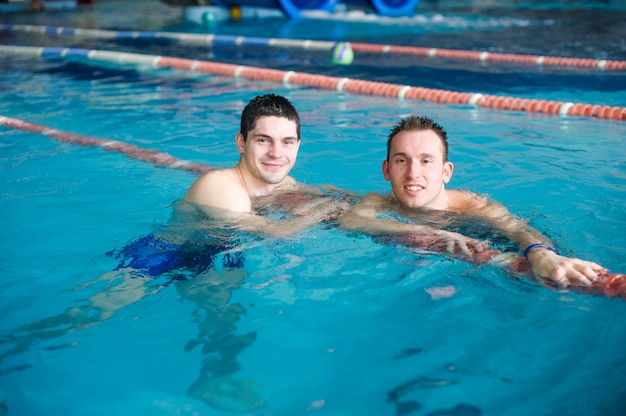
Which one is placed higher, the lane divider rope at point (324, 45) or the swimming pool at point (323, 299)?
the lane divider rope at point (324, 45)

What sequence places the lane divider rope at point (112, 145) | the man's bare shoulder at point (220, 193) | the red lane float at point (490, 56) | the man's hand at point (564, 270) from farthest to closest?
the red lane float at point (490, 56), the lane divider rope at point (112, 145), the man's bare shoulder at point (220, 193), the man's hand at point (564, 270)

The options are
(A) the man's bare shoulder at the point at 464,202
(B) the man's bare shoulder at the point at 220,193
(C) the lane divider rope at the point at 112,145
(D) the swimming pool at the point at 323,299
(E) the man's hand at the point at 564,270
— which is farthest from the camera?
(C) the lane divider rope at the point at 112,145

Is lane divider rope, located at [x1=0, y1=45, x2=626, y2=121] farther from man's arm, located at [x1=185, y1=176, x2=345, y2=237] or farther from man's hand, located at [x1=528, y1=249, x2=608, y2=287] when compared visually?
man's hand, located at [x1=528, y1=249, x2=608, y2=287]

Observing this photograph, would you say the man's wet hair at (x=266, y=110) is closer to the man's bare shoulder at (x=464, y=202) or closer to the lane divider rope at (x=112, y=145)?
the man's bare shoulder at (x=464, y=202)

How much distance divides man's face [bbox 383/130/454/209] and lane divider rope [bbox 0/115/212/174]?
2.26 meters

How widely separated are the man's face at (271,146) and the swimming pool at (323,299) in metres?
0.39

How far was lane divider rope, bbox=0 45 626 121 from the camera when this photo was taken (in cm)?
684

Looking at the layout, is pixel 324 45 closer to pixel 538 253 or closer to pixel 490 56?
pixel 490 56

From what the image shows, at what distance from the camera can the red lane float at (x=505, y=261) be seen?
8.91 feet

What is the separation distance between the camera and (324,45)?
12.3m

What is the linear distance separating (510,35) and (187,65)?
654 cm

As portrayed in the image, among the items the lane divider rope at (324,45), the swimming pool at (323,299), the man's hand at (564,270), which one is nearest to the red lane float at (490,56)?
the lane divider rope at (324,45)

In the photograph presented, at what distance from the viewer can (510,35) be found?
42.8 feet

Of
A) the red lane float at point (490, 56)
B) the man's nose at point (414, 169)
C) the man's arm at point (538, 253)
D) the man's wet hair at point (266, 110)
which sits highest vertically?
the red lane float at point (490, 56)
